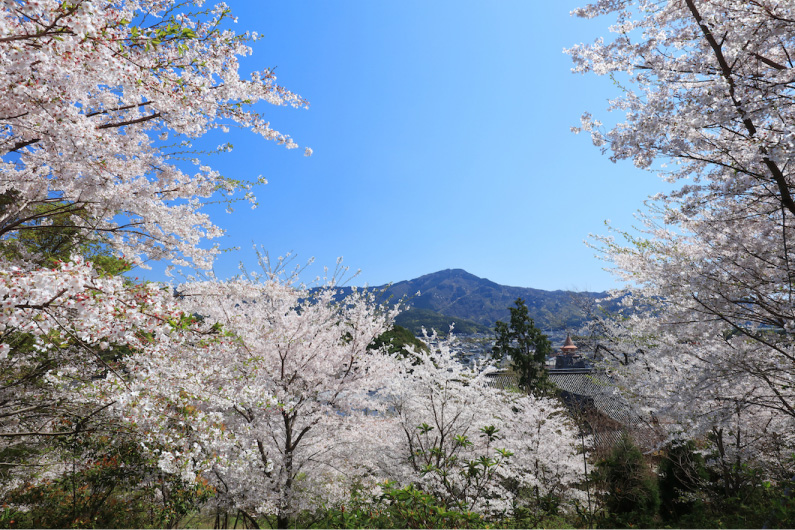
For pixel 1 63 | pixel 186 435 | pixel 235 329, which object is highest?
pixel 1 63

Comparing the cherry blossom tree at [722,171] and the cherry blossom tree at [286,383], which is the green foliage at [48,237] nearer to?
the cherry blossom tree at [286,383]

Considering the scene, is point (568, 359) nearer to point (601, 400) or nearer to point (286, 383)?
point (601, 400)

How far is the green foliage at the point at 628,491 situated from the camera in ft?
34.2

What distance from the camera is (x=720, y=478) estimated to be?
10508mm

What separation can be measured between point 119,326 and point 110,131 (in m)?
2.89

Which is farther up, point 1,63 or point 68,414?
point 1,63

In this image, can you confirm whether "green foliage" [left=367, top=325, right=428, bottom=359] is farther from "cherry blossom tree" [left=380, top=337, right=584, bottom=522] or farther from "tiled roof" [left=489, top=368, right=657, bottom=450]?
"tiled roof" [left=489, top=368, right=657, bottom=450]

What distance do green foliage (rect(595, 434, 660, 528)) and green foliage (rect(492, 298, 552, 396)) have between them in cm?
1245

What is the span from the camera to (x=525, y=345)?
998 inches

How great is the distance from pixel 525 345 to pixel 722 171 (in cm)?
2210

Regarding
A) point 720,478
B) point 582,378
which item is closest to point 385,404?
point 720,478

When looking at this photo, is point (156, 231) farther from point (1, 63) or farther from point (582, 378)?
point (582, 378)

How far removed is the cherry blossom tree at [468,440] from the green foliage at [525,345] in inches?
528

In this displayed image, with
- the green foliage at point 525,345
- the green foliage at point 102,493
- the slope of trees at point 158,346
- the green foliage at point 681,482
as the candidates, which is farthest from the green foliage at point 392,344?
the green foliage at point 681,482
